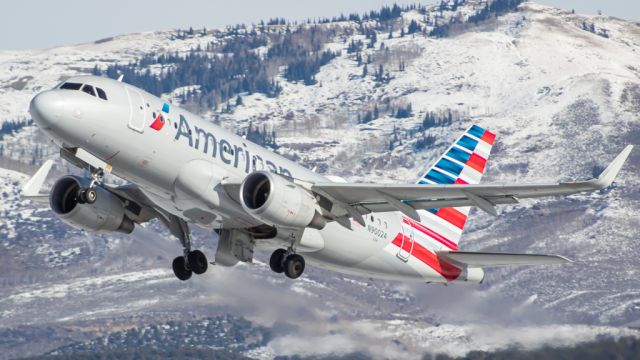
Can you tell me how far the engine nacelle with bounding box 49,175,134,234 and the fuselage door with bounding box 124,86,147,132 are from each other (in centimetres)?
608

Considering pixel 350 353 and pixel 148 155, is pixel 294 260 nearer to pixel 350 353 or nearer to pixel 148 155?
pixel 148 155

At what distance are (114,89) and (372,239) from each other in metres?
13.5

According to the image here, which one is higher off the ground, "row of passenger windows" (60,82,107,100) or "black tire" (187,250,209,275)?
"row of passenger windows" (60,82,107,100)

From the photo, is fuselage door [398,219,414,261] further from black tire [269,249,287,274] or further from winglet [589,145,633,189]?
winglet [589,145,633,189]

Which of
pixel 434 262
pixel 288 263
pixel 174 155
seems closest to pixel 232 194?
pixel 174 155

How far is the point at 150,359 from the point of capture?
15762 centimetres

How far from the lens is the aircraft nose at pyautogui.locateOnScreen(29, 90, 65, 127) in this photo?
152 ft

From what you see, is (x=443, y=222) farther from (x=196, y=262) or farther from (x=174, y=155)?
(x=174, y=155)

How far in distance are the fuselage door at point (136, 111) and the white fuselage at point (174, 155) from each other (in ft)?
0.11

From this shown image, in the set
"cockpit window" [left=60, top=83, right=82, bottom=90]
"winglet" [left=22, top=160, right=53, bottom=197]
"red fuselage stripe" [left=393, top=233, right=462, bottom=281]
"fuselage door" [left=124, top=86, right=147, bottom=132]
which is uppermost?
"cockpit window" [left=60, top=83, right=82, bottom=90]

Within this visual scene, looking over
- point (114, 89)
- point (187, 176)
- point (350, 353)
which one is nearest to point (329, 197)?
point (187, 176)

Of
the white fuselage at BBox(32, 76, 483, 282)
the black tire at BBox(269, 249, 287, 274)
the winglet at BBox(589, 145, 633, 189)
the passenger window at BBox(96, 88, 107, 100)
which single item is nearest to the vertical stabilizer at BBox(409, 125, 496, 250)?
the white fuselage at BBox(32, 76, 483, 282)

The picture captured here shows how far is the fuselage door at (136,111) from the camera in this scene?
158 feet

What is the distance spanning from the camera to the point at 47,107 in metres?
46.4
